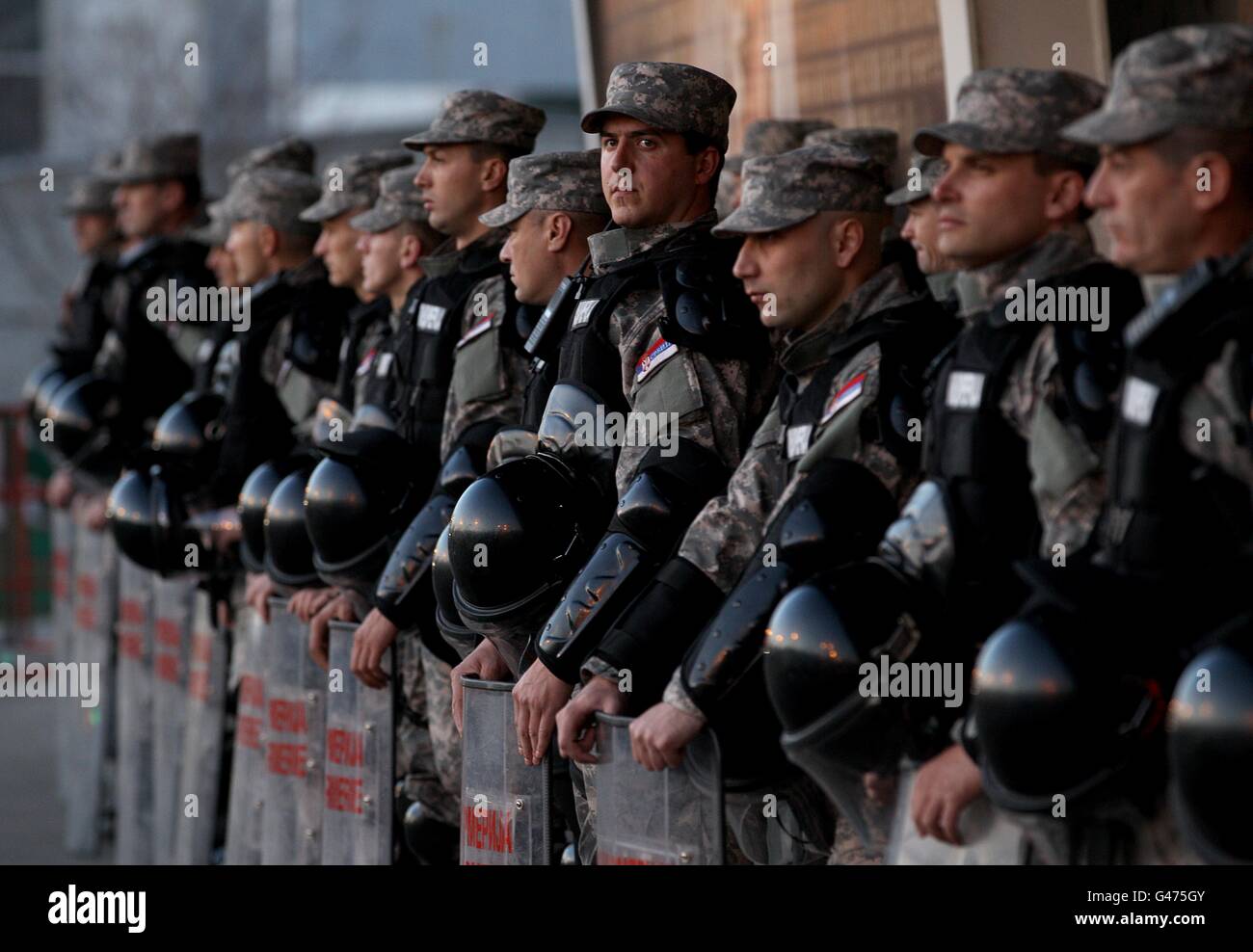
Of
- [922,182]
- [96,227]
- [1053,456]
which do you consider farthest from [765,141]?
[96,227]

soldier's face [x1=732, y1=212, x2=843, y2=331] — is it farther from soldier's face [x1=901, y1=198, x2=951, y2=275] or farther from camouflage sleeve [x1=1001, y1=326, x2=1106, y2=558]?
camouflage sleeve [x1=1001, y1=326, x2=1106, y2=558]

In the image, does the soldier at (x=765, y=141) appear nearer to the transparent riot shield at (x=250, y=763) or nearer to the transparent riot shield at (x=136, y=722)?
the transparent riot shield at (x=250, y=763)

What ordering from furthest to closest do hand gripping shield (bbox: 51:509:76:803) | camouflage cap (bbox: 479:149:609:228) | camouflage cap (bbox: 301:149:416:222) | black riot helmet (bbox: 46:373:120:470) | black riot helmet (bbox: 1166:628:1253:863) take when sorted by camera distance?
hand gripping shield (bbox: 51:509:76:803)
black riot helmet (bbox: 46:373:120:470)
camouflage cap (bbox: 301:149:416:222)
camouflage cap (bbox: 479:149:609:228)
black riot helmet (bbox: 1166:628:1253:863)

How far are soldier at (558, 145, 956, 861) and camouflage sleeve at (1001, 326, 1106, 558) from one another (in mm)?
598

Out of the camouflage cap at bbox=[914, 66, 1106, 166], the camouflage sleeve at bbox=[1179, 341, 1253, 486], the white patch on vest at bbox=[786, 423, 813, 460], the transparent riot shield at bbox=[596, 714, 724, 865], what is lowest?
the transparent riot shield at bbox=[596, 714, 724, 865]

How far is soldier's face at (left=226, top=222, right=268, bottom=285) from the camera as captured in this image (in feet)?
26.8

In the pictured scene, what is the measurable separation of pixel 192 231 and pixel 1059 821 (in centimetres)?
745

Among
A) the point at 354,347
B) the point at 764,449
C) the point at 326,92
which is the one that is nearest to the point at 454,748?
the point at 354,347

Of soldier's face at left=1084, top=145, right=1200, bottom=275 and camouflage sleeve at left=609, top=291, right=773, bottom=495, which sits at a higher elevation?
soldier's face at left=1084, top=145, right=1200, bottom=275

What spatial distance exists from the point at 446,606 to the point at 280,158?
3.45 metres

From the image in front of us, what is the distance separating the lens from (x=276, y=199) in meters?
8.16

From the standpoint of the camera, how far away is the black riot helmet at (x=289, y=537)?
6.57m

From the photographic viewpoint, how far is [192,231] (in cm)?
1032

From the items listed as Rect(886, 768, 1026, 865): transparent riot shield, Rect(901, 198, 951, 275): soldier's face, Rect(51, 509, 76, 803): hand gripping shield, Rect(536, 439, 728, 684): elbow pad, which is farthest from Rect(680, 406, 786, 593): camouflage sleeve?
Rect(51, 509, 76, 803): hand gripping shield
